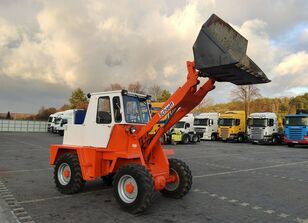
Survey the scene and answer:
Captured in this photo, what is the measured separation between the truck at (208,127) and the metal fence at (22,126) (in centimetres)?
3252

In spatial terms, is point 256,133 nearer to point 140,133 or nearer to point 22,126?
point 140,133

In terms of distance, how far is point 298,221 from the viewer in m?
7.10

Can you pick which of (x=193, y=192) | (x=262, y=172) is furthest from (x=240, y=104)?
(x=193, y=192)

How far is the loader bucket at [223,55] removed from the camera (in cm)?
683

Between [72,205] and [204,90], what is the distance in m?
3.98

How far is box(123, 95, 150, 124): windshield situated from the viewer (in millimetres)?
8516

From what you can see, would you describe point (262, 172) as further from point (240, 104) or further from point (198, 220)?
point (240, 104)

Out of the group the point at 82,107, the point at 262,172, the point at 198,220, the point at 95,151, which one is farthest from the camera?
the point at 262,172

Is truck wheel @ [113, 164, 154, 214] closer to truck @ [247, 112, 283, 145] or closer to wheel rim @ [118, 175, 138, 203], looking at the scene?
wheel rim @ [118, 175, 138, 203]

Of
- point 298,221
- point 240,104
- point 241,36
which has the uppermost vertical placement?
point 240,104

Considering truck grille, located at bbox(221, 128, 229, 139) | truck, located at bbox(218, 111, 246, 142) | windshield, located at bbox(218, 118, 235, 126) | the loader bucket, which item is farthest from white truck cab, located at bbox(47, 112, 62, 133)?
the loader bucket

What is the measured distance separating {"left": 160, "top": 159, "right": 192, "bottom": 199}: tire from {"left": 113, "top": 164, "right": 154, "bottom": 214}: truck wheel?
1602 mm

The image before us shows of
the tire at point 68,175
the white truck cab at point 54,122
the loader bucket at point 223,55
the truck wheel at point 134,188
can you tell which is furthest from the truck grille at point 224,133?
the truck wheel at point 134,188

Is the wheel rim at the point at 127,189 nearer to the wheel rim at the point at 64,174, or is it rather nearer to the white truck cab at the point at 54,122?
the wheel rim at the point at 64,174
